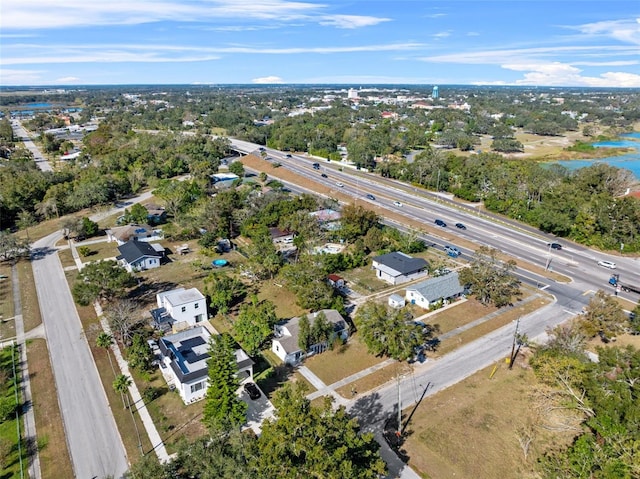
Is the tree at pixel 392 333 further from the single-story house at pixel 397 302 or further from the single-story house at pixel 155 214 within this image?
the single-story house at pixel 155 214

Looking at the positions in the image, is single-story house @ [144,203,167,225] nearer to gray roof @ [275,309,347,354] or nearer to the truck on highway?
gray roof @ [275,309,347,354]

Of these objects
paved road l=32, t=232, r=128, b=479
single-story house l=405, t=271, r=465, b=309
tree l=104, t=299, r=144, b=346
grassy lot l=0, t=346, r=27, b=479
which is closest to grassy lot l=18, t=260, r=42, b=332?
paved road l=32, t=232, r=128, b=479

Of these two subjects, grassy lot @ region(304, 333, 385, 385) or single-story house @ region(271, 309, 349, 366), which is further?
single-story house @ region(271, 309, 349, 366)

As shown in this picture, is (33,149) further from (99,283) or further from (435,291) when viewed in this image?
(435,291)

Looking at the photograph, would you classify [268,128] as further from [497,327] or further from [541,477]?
[541,477]

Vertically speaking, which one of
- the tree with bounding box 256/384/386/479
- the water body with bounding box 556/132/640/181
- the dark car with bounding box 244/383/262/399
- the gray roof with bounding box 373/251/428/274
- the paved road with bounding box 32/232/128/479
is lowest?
the water body with bounding box 556/132/640/181

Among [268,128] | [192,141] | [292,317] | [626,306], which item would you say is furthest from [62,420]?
[268,128]

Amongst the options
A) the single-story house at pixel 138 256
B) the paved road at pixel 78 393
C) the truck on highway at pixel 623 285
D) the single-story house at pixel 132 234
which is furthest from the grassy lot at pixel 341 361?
the single-story house at pixel 132 234
